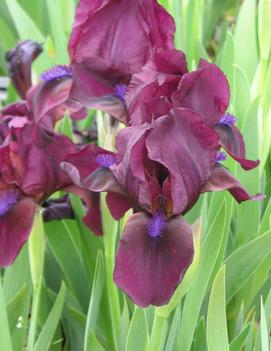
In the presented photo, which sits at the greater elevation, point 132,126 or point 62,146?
point 132,126

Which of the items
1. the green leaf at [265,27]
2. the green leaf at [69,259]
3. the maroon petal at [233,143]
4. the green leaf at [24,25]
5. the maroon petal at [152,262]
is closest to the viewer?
the maroon petal at [152,262]

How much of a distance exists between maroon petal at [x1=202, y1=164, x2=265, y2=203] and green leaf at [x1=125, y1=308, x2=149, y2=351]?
21 cm

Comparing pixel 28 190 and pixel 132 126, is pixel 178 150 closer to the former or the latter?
pixel 132 126

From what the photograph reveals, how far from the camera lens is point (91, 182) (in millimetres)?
858

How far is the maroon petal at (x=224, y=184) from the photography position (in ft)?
2.79

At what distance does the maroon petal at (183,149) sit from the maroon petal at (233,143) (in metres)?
0.06

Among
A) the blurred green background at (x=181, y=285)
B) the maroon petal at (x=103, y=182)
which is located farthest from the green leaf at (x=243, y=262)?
the maroon petal at (x=103, y=182)

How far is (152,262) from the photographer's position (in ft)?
2.59

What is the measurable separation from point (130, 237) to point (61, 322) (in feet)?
1.92

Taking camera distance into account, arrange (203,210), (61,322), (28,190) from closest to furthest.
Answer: (28,190), (203,210), (61,322)

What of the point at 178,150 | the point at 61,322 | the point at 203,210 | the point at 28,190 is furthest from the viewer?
the point at 61,322

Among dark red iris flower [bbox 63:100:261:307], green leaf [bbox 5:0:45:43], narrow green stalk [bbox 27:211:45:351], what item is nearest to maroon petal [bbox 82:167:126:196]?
dark red iris flower [bbox 63:100:261:307]

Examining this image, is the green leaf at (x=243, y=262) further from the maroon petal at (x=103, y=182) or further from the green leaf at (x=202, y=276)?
the maroon petal at (x=103, y=182)

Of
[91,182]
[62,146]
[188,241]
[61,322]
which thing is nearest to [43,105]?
[62,146]
